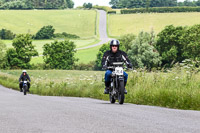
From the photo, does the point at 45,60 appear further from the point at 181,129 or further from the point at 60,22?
the point at 181,129

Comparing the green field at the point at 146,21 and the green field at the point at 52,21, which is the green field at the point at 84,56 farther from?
the green field at the point at 52,21

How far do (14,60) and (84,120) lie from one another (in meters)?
101

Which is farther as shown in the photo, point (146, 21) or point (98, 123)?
point (146, 21)

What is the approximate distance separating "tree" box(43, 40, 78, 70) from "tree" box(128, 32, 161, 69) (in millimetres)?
20316

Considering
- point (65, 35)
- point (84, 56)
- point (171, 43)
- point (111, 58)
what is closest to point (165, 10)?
point (65, 35)

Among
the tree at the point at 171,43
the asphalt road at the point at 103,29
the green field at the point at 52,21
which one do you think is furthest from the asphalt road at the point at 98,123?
the green field at the point at 52,21

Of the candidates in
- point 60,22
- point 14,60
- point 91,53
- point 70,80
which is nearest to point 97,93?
point 70,80

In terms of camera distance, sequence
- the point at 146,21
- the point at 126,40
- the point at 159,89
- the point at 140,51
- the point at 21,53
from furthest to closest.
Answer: the point at 146,21, the point at 126,40, the point at 21,53, the point at 140,51, the point at 159,89

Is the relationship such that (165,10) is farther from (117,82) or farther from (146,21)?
(117,82)

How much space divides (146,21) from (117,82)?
141 meters

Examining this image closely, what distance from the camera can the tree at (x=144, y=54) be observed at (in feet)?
295

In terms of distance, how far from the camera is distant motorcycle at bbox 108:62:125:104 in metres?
12.0

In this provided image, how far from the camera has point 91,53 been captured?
11738 centimetres

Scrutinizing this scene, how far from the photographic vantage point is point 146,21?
151500 millimetres
